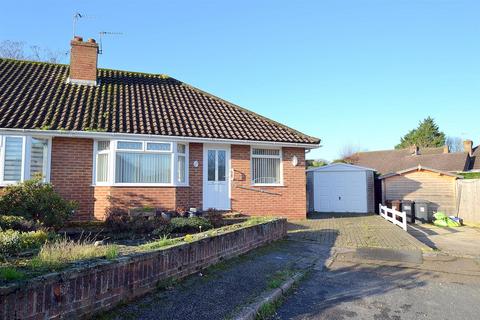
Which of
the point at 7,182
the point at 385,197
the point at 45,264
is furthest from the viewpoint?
the point at 385,197

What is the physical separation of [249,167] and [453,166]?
97.6 ft

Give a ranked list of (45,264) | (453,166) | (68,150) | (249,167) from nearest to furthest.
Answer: (45,264) → (68,150) → (249,167) → (453,166)

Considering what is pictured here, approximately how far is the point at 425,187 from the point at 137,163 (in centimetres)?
1535

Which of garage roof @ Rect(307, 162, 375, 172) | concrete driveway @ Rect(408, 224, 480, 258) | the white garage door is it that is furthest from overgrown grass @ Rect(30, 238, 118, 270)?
garage roof @ Rect(307, 162, 375, 172)

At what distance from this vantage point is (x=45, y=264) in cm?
387

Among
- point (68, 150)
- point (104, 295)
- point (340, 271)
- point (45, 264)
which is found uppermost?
point (68, 150)

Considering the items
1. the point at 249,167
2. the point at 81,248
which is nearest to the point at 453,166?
the point at 249,167

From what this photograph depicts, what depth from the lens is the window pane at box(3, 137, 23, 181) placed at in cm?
1098

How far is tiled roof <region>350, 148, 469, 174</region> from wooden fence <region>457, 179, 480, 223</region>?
44.4 feet

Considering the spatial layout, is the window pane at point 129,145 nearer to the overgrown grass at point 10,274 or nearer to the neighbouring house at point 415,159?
the overgrown grass at point 10,274

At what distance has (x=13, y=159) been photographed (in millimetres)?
11062

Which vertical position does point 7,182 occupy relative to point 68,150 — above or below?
below

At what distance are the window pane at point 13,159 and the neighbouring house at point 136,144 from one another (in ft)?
0.09

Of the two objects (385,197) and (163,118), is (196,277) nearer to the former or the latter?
(163,118)
